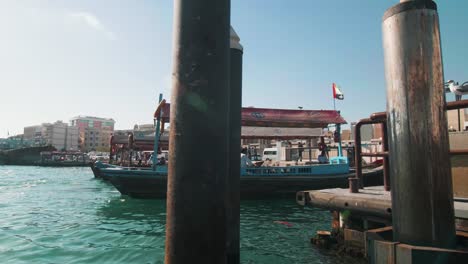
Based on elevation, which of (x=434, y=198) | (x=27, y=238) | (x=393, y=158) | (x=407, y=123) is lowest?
(x=27, y=238)

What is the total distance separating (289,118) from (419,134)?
15533mm

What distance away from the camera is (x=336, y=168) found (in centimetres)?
1731

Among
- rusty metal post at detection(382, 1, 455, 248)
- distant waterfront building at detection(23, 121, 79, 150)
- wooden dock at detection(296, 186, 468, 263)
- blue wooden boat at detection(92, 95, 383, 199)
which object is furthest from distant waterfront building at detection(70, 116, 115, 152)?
rusty metal post at detection(382, 1, 455, 248)

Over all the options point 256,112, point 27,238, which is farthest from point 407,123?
point 256,112

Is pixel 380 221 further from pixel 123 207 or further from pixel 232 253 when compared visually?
pixel 123 207

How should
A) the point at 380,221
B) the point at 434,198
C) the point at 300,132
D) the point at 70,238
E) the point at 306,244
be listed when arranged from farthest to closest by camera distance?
the point at 300,132 → the point at 70,238 → the point at 306,244 → the point at 380,221 → the point at 434,198

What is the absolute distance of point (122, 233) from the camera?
31.2 ft

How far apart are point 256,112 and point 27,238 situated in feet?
38.0

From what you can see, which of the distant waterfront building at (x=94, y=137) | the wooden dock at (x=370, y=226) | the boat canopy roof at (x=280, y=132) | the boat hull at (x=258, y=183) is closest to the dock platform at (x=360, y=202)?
the wooden dock at (x=370, y=226)

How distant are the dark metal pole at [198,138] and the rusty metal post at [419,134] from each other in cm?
130

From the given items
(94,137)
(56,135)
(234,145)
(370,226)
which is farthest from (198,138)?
(94,137)

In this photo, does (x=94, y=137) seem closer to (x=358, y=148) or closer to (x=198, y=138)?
(x=358, y=148)

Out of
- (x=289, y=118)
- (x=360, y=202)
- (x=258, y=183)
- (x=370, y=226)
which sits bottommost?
(x=258, y=183)

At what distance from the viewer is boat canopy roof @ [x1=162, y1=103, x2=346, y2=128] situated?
1728cm
